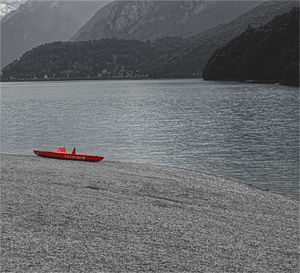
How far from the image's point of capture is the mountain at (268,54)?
149663 millimetres

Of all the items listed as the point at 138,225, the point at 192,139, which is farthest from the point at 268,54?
the point at 138,225

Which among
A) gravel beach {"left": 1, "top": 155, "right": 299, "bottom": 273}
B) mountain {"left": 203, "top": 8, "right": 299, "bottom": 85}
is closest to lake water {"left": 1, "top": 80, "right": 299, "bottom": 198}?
gravel beach {"left": 1, "top": 155, "right": 299, "bottom": 273}

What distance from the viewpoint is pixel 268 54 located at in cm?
16425

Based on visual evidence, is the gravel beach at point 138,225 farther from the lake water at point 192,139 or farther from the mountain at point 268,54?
the mountain at point 268,54

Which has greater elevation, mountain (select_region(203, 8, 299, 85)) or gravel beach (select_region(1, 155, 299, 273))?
mountain (select_region(203, 8, 299, 85))

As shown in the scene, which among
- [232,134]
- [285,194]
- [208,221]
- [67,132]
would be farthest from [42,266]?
[67,132]

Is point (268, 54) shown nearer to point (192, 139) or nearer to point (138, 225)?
point (192, 139)

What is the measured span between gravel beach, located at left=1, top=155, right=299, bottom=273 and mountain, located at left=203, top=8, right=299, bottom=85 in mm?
125337

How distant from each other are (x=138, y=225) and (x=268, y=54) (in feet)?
522

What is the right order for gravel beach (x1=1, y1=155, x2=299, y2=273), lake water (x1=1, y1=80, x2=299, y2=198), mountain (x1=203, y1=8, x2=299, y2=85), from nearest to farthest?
gravel beach (x1=1, y1=155, x2=299, y2=273), lake water (x1=1, y1=80, x2=299, y2=198), mountain (x1=203, y1=8, x2=299, y2=85)

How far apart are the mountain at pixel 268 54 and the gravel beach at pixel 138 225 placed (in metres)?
125

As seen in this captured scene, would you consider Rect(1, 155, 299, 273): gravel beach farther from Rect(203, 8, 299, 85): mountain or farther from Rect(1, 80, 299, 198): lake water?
Rect(203, 8, 299, 85): mountain

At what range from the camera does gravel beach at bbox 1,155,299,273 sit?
11.9 m

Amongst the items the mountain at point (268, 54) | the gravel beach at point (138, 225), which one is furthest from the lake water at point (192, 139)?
the mountain at point (268, 54)
